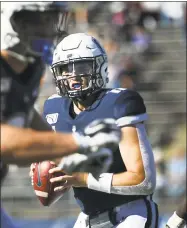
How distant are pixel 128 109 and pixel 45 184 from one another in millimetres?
564

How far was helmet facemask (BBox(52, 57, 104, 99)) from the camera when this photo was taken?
3.61 m

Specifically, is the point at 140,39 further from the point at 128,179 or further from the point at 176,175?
the point at 128,179

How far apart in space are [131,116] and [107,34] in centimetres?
592

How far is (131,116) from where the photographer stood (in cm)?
341

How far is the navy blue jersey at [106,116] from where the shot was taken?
3434mm

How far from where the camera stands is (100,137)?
2.64 metres

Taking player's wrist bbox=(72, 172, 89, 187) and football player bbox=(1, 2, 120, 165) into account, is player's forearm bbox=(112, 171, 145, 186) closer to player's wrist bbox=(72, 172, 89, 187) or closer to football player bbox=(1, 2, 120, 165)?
player's wrist bbox=(72, 172, 89, 187)

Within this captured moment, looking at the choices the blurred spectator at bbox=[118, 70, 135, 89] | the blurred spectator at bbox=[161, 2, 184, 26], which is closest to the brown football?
the blurred spectator at bbox=[118, 70, 135, 89]

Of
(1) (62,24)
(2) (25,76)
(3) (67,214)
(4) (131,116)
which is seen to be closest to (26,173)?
(3) (67,214)

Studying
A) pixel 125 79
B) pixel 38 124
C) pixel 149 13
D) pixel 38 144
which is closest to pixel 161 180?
pixel 125 79

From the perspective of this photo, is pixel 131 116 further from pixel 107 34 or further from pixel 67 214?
pixel 107 34

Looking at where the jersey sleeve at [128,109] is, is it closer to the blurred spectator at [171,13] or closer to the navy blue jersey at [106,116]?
the navy blue jersey at [106,116]

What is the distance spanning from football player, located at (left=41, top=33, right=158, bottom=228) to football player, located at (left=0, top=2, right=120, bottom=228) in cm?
47

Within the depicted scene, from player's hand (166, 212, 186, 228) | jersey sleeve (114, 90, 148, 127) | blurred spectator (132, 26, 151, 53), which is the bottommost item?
player's hand (166, 212, 186, 228)
